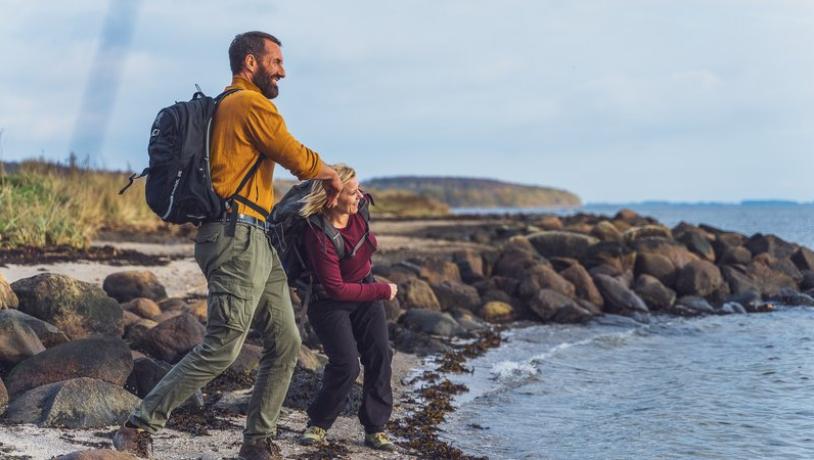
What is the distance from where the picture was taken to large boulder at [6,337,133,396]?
6133 millimetres

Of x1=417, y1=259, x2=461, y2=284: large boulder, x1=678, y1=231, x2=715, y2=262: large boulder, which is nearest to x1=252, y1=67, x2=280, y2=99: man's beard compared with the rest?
x1=417, y1=259, x2=461, y2=284: large boulder

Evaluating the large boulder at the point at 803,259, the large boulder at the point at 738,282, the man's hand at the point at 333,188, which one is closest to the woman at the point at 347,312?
the man's hand at the point at 333,188

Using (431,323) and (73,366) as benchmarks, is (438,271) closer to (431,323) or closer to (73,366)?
(431,323)

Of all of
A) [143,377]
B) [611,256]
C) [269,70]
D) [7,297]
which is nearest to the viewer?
[269,70]

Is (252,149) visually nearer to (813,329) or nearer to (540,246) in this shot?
(813,329)

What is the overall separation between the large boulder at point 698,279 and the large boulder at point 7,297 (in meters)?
13.2

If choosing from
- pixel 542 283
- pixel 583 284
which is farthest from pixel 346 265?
pixel 583 284

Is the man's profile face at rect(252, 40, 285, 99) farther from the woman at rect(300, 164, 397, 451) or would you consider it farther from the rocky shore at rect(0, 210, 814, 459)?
the rocky shore at rect(0, 210, 814, 459)

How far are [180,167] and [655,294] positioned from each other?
1338 cm

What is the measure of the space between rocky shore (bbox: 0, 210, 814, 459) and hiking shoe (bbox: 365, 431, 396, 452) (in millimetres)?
102

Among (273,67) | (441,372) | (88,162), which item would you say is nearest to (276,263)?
(273,67)

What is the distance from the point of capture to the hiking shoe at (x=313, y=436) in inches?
227

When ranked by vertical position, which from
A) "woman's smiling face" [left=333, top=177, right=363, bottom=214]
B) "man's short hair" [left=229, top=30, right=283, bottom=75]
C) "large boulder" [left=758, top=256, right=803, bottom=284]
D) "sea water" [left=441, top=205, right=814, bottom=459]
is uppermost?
"man's short hair" [left=229, top=30, right=283, bottom=75]

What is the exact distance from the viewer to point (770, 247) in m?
21.3
